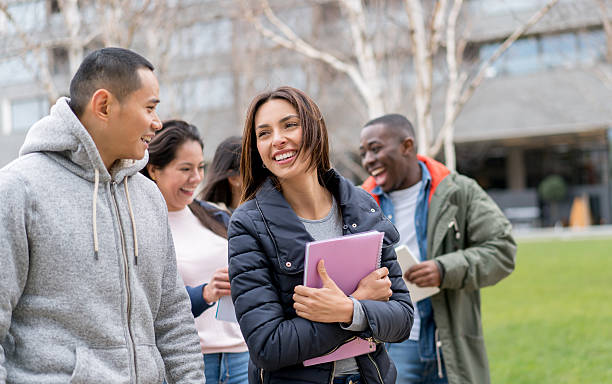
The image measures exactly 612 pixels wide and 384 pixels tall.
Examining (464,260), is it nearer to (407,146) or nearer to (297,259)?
(407,146)

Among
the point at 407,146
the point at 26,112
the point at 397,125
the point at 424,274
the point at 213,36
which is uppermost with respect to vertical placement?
the point at 26,112

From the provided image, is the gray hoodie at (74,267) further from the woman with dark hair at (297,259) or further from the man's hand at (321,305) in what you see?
the man's hand at (321,305)

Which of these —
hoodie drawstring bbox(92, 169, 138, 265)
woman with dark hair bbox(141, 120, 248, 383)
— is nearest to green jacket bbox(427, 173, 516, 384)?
woman with dark hair bbox(141, 120, 248, 383)

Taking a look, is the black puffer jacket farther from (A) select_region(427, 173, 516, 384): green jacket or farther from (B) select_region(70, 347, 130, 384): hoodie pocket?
(A) select_region(427, 173, 516, 384): green jacket

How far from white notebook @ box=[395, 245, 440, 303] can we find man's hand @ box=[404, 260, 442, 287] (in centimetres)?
3

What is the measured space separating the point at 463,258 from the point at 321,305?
1.52m

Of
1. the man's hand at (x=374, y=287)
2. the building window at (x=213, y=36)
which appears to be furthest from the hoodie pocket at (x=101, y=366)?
the building window at (x=213, y=36)

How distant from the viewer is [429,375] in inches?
140

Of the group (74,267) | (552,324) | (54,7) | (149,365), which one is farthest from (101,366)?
(54,7)

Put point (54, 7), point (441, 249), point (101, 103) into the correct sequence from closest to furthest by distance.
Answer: point (101, 103), point (441, 249), point (54, 7)

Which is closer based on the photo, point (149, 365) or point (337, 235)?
point (149, 365)

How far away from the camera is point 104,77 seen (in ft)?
6.98

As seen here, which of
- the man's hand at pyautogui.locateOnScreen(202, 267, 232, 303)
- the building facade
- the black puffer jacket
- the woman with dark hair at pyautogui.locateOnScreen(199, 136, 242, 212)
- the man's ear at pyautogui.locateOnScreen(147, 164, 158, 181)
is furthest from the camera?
the building facade

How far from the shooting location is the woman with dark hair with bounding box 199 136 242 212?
3.67 metres
